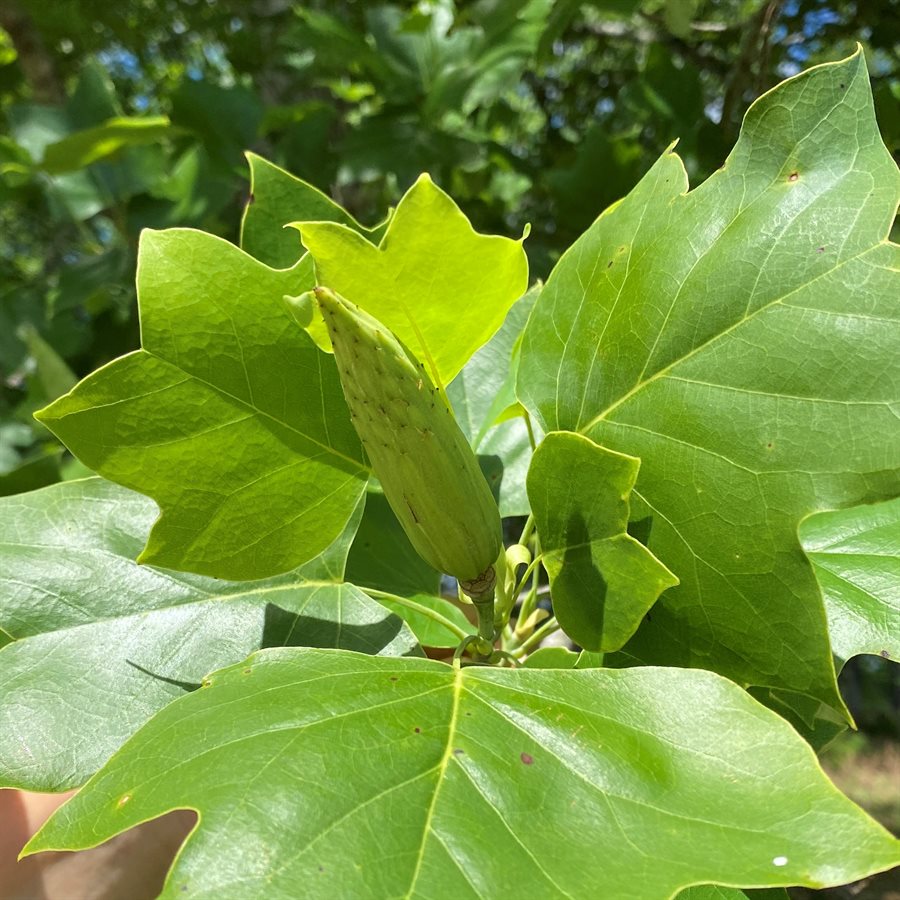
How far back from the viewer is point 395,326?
0.70 metres

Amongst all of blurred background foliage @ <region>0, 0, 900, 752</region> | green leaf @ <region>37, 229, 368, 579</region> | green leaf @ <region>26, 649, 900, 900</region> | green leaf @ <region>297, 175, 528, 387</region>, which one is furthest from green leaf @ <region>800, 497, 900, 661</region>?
blurred background foliage @ <region>0, 0, 900, 752</region>

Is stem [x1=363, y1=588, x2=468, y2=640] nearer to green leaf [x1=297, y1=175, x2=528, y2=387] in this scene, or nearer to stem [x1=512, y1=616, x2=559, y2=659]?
stem [x1=512, y1=616, x2=559, y2=659]

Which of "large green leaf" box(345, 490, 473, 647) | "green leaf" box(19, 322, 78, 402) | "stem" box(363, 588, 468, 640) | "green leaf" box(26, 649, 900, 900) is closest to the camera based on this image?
"green leaf" box(26, 649, 900, 900)

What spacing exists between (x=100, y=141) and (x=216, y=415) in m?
1.41

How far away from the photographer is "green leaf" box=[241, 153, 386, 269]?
34.9 inches

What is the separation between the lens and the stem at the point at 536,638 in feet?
2.89

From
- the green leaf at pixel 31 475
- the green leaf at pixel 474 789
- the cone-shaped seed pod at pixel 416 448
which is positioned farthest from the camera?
the green leaf at pixel 31 475

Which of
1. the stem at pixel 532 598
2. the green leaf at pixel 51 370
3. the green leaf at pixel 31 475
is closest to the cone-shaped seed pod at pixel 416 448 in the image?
the stem at pixel 532 598

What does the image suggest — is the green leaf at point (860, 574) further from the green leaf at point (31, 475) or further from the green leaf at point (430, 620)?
the green leaf at point (31, 475)

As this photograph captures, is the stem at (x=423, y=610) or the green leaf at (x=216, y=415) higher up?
the green leaf at (x=216, y=415)

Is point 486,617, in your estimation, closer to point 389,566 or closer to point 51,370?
point 389,566

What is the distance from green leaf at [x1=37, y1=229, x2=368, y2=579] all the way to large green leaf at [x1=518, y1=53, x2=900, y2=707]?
292 millimetres

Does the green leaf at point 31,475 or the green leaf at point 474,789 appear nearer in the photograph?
the green leaf at point 474,789

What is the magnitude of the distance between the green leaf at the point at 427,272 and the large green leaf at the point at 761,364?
110mm
